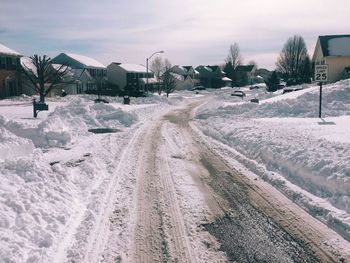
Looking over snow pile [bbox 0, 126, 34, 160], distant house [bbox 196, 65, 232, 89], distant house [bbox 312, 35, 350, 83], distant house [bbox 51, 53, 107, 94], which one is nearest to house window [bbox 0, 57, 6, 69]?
distant house [bbox 51, 53, 107, 94]

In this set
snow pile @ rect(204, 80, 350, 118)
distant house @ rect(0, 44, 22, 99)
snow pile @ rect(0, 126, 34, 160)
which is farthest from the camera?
distant house @ rect(0, 44, 22, 99)

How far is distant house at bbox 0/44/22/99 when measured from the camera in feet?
149

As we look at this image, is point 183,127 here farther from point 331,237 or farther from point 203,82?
point 203,82

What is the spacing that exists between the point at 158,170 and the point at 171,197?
103 inches

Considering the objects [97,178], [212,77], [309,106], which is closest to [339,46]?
[309,106]

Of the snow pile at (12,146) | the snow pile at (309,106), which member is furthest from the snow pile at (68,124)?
the snow pile at (309,106)

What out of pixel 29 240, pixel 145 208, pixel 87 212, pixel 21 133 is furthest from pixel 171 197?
pixel 21 133

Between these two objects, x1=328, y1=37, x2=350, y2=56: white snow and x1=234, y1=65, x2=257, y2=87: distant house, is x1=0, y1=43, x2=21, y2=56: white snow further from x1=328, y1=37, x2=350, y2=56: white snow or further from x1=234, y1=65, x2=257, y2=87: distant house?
x1=234, y1=65, x2=257, y2=87: distant house

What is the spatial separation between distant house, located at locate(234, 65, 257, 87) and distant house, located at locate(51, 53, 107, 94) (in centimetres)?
5538

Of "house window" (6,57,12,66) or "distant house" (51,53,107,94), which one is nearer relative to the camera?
"house window" (6,57,12,66)

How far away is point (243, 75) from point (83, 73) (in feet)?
231

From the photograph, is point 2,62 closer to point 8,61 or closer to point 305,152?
point 8,61

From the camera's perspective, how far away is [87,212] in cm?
738

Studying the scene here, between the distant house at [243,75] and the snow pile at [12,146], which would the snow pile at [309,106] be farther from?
the distant house at [243,75]
